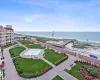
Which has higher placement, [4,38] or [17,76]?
[4,38]

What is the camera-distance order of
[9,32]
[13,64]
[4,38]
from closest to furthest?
[13,64] < [4,38] < [9,32]

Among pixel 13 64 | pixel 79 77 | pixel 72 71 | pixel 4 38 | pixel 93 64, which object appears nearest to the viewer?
pixel 79 77

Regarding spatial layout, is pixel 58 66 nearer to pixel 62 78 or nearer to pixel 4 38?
pixel 62 78

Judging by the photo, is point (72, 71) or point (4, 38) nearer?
point (72, 71)

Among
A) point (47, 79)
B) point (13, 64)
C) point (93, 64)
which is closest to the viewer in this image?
point (47, 79)

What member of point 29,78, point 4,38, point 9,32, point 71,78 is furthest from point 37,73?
point 9,32

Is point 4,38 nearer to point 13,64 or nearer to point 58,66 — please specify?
point 13,64

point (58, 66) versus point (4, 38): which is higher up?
point (4, 38)

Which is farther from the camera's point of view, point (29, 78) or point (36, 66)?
point (36, 66)

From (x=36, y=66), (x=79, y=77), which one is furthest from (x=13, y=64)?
(x=79, y=77)
